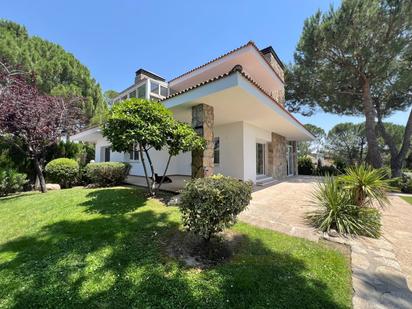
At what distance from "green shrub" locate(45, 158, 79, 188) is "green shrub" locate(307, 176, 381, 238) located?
11.6 metres

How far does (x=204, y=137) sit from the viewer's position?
280 inches

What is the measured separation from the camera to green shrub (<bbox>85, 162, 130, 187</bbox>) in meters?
9.39

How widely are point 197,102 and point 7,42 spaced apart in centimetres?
1919

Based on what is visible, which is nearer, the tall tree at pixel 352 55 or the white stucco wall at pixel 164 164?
the white stucco wall at pixel 164 164

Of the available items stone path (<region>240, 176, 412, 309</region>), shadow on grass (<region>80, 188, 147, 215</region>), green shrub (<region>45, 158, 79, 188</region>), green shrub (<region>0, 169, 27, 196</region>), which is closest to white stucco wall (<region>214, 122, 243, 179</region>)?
stone path (<region>240, 176, 412, 309</region>)

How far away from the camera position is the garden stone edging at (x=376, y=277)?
2488mm

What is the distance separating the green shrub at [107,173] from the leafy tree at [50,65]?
8.84 metres

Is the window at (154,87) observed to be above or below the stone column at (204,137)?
above

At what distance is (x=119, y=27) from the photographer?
1086 cm

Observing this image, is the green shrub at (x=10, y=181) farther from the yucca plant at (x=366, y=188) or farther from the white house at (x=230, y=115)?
the yucca plant at (x=366, y=188)

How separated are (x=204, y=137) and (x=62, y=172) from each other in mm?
8479

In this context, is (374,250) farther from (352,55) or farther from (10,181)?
(352,55)

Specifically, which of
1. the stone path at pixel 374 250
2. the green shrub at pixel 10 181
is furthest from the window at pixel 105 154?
the stone path at pixel 374 250

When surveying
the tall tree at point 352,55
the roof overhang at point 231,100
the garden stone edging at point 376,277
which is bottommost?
the garden stone edging at point 376,277
